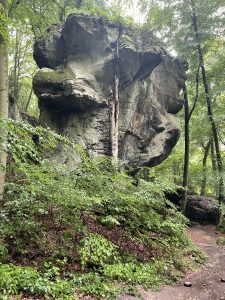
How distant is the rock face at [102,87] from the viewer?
14.7 metres

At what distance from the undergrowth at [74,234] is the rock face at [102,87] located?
655cm

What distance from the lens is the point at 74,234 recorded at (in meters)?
7.04

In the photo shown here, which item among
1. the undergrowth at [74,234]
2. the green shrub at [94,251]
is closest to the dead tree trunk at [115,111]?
the undergrowth at [74,234]

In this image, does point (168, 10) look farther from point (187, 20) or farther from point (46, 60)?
point (46, 60)

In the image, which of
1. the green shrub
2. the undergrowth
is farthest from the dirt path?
the green shrub

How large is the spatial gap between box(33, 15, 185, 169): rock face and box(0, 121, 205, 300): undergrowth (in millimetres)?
6547

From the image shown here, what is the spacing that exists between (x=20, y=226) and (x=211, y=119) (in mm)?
13638

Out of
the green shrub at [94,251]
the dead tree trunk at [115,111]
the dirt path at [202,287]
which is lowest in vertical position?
the dirt path at [202,287]

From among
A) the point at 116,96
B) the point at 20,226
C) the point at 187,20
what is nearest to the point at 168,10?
the point at 187,20

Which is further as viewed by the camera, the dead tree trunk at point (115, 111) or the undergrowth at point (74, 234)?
the dead tree trunk at point (115, 111)

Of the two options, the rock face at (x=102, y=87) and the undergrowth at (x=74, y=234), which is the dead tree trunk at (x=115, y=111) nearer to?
the rock face at (x=102, y=87)

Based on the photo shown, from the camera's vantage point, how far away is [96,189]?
25.7 feet

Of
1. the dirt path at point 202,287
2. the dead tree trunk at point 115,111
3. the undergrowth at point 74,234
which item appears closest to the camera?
the undergrowth at point 74,234

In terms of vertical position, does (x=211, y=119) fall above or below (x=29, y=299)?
above
